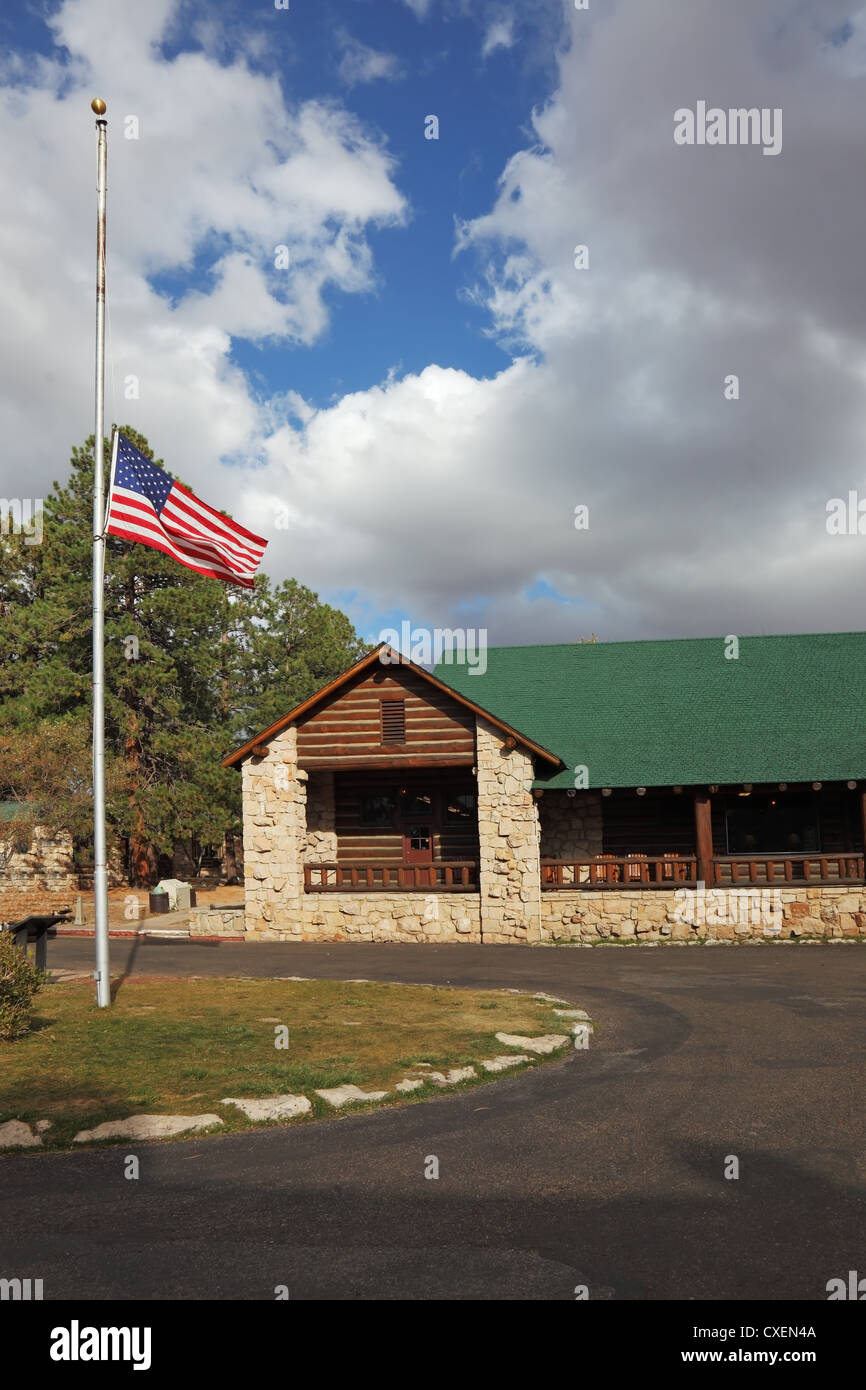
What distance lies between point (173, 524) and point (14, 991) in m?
6.71

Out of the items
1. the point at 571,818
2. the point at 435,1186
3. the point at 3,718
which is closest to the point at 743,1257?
the point at 435,1186

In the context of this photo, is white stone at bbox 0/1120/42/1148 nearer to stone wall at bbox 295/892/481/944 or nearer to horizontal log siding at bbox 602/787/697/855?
stone wall at bbox 295/892/481/944

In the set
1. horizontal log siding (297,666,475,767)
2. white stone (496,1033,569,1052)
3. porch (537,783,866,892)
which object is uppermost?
horizontal log siding (297,666,475,767)

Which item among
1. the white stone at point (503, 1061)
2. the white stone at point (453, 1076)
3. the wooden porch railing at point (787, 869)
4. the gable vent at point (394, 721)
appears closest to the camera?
the white stone at point (453, 1076)

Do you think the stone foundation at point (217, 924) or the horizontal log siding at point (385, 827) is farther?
the horizontal log siding at point (385, 827)

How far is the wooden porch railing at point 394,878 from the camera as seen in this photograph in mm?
23831

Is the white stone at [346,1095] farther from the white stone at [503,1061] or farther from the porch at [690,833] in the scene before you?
the porch at [690,833]

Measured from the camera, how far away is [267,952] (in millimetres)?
21250

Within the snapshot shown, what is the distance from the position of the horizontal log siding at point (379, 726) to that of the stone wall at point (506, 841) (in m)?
0.86

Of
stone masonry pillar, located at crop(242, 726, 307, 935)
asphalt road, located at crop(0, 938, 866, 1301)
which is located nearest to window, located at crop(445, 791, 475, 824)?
stone masonry pillar, located at crop(242, 726, 307, 935)

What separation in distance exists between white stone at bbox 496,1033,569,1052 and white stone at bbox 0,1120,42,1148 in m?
5.13

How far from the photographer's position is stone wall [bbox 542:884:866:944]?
22.3 m

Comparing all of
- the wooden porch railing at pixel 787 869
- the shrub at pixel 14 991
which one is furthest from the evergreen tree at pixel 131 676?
the shrub at pixel 14 991

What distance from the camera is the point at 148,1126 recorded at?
25.7 feet
